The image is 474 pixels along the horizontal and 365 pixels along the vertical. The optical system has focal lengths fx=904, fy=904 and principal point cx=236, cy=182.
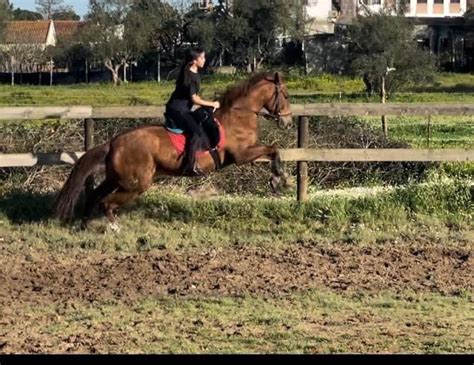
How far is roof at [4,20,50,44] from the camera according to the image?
284ft

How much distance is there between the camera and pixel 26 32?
3585 inches

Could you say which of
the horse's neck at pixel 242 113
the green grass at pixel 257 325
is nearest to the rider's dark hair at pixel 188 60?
the horse's neck at pixel 242 113

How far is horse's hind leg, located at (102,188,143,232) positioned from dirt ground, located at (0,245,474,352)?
1095 millimetres

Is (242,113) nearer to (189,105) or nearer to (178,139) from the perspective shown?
(189,105)

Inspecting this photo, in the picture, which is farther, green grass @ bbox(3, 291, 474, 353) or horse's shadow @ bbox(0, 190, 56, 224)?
horse's shadow @ bbox(0, 190, 56, 224)

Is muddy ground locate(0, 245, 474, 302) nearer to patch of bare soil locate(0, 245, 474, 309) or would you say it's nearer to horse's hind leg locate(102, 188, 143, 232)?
patch of bare soil locate(0, 245, 474, 309)

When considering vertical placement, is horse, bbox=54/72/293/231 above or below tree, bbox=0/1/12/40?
below

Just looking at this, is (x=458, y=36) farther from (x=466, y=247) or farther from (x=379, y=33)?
(x=466, y=247)

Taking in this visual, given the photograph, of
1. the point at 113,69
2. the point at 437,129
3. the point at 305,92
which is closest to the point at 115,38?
the point at 113,69

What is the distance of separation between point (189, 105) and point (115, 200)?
1.45 m

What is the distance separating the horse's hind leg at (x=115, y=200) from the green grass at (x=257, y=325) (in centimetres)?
314

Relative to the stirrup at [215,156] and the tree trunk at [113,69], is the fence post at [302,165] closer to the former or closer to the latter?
the stirrup at [215,156]

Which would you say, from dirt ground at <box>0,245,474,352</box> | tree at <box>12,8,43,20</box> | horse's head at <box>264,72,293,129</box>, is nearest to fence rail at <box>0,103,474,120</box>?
horse's head at <box>264,72,293,129</box>

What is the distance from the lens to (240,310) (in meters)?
7.22
